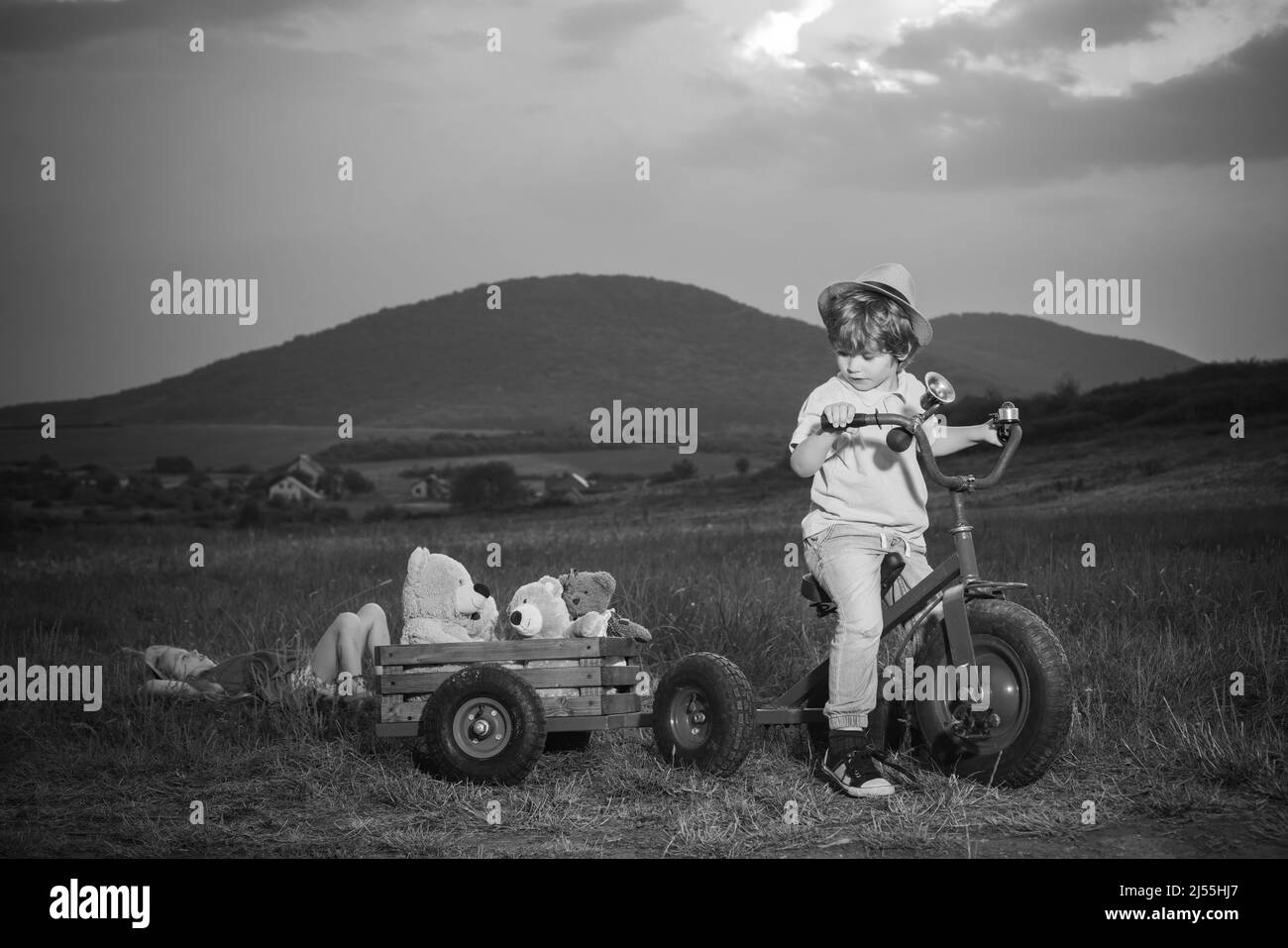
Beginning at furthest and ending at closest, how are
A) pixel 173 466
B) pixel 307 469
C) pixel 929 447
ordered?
pixel 173 466 → pixel 307 469 → pixel 929 447

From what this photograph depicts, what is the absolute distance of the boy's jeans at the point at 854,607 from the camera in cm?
480

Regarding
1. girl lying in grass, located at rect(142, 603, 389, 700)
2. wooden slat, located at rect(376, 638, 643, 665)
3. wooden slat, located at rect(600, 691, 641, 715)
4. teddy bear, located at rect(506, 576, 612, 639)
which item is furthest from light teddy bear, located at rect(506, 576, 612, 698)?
girl lying in grass, located at rect(142, 603, 389, 700)

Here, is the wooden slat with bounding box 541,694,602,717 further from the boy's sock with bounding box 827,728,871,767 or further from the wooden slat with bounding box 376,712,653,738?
the boy's sock with bounding box 827,728,871,767

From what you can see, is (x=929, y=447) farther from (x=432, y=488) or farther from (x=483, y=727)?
(x=432, y=488)

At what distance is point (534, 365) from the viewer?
2749 inches

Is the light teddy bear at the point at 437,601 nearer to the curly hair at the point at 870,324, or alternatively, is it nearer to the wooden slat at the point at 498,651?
the wooden slat at the point at 498,651

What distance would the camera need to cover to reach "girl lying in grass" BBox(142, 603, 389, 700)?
22.0ft

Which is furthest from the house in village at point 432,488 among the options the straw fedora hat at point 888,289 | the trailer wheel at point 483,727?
the straw fedora hat at point 888,289

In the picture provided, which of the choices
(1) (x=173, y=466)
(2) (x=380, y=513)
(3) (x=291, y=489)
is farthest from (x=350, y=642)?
(1) (x=173, y=466)

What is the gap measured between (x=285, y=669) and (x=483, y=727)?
2.54 meters

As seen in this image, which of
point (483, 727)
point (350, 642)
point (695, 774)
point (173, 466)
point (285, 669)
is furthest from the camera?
point (173, 466)

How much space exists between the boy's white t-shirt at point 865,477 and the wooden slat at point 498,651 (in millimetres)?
1037

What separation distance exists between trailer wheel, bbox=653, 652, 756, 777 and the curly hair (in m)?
1.39
